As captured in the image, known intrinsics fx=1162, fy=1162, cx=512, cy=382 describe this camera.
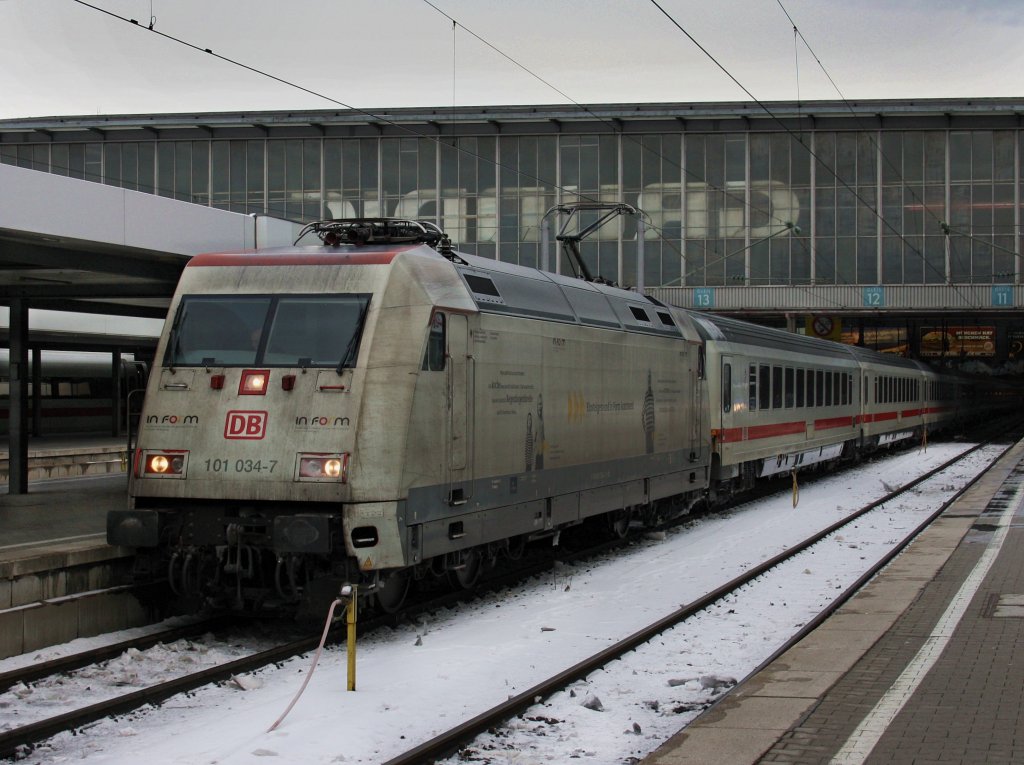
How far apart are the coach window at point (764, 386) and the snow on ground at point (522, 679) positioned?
6.66 meters

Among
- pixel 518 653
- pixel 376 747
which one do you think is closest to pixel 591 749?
pixel 376 747

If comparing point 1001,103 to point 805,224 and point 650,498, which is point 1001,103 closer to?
point 805,224

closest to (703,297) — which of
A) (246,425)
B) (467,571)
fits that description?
(467,571)

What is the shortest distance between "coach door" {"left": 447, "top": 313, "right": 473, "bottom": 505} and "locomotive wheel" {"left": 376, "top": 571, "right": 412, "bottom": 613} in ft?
2.73

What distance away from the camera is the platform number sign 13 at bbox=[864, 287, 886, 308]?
4750cm

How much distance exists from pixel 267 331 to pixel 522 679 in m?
3.75

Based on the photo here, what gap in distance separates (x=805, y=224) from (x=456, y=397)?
44.2 m

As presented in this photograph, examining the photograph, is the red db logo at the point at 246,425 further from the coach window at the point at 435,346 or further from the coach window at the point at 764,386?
the coach window at the point at 764,386

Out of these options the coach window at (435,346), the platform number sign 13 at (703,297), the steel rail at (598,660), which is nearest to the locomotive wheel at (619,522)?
the steel rail at (598,660)

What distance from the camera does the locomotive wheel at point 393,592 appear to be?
33.9 feet

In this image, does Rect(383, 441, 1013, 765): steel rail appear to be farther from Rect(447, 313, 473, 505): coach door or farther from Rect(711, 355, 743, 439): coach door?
Rect(711, 355, 743, 439): coach door

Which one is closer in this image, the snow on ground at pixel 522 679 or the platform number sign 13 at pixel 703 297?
the snow on ground at pixel 522 679

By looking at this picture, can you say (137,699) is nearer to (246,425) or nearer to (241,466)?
(241,466)

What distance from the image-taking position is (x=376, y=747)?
726 centimetres
